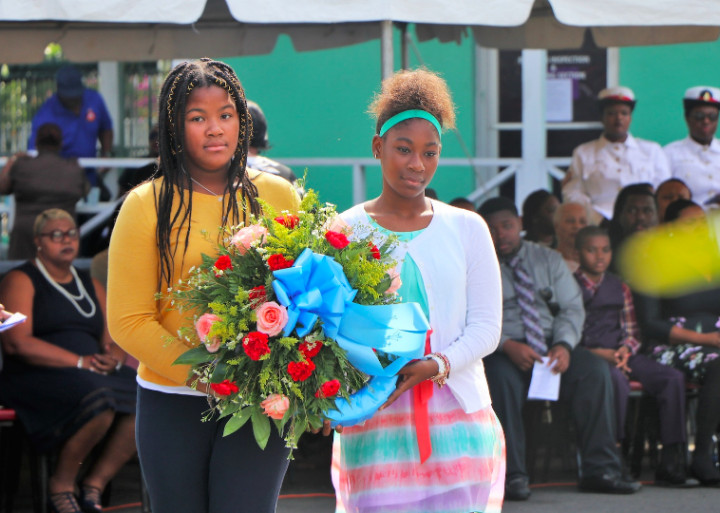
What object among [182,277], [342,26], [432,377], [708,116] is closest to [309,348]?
[182,277]

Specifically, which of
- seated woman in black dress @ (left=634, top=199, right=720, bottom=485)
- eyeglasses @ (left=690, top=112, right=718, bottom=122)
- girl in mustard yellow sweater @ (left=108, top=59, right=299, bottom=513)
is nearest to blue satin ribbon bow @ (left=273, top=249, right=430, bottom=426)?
girl in mustard yellow sweater @ (left=108, top=59, right=299, bottom=513)

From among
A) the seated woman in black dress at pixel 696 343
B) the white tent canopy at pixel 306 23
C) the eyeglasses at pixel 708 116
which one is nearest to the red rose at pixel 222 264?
the white tent canopy at pixel 306 23

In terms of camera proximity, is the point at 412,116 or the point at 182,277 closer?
the point at 182,277

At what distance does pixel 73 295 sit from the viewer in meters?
5.96

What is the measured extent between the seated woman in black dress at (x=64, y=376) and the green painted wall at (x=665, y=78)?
595 centimetres

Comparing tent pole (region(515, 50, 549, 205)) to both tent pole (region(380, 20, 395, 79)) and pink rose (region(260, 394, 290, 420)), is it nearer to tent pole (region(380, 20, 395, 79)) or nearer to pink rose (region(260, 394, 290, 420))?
tent pole (region(380, 20, 395, 79))

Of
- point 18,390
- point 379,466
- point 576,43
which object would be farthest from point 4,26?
point 379,466

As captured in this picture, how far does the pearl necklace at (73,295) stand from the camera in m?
5.89

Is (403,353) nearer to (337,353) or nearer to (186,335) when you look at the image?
(337,353)

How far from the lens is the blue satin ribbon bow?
2.72 meters

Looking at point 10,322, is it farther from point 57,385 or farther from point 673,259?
point 673,259

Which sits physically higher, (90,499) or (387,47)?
(387,47)

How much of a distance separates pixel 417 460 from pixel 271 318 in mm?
880

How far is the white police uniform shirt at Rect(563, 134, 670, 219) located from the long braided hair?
219 inches
